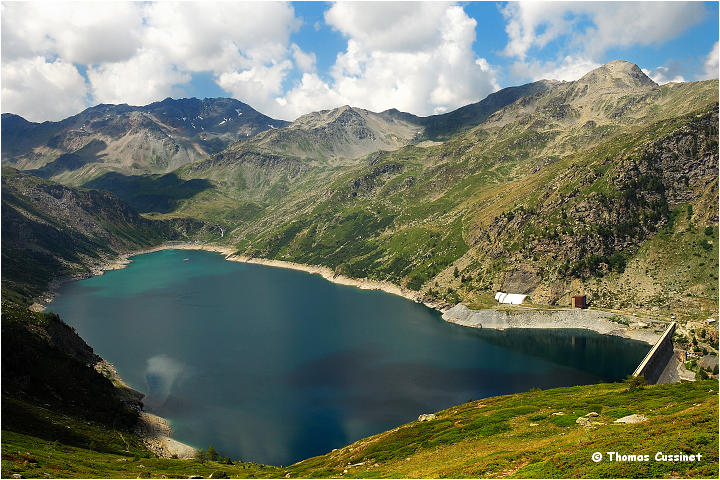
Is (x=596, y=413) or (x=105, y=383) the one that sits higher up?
(x=596, y=413)

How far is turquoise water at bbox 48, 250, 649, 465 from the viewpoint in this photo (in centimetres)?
10325

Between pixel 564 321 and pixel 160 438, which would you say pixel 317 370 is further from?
pixel 564 321

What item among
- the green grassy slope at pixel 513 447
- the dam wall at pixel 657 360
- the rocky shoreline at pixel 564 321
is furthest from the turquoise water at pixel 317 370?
the green grassy slope at pixel 513 447

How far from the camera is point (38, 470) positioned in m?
46.8

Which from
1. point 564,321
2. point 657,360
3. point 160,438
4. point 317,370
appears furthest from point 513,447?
point 564,321

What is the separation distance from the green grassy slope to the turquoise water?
2738 centimetres

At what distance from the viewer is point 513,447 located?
158ft

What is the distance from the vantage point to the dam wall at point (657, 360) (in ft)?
403

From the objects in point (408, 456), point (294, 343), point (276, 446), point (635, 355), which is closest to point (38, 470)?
point (408, 456)

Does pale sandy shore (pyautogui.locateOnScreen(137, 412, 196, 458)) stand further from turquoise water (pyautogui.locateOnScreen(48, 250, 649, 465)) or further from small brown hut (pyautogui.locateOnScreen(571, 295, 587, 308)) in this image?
small brown hut (pyautogui.locateOnScreen(571, 295, 587, 308))

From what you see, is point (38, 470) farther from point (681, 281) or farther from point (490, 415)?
point (681, 281)

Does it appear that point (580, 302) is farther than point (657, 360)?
Yes

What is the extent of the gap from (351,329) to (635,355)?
10433 cm

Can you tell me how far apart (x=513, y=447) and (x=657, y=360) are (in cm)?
11230
